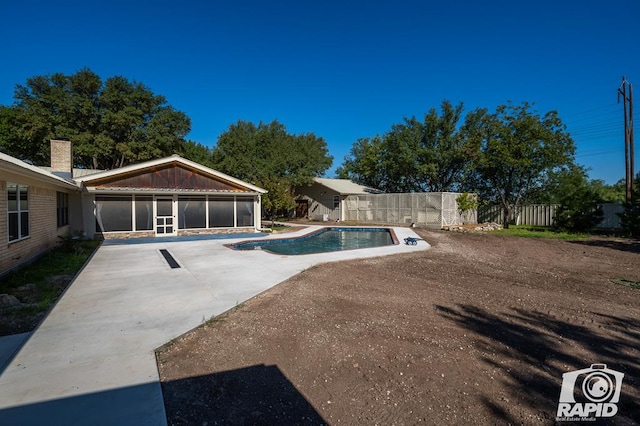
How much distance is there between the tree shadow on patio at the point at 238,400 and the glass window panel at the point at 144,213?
13.9 m

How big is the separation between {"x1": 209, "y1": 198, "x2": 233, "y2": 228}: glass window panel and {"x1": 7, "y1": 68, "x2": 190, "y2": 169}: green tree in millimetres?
18127

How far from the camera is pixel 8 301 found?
17.3ft

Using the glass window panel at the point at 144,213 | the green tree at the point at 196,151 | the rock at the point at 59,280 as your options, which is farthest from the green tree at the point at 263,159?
the rock at the point at 59,280

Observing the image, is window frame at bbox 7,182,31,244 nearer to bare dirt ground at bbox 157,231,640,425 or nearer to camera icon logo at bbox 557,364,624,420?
bare dirt ground at bbox 157,231,640,425

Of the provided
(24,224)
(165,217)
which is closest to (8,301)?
(24,224)

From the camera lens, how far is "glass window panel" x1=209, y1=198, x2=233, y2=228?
1691cm

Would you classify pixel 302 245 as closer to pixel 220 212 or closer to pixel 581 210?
pixel 220 212

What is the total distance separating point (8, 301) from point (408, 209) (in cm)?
Result: 2212

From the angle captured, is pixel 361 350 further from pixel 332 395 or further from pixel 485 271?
pixel 485 271

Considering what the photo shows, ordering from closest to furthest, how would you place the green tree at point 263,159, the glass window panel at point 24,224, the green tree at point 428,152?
the glass window panel at point 24,224 → the green tree at point 428,152 → the green tree at point 263,159

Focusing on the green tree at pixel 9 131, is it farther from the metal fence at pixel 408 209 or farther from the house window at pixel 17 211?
the metal fence at pixel 408 209

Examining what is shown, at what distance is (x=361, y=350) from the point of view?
385 centimetres

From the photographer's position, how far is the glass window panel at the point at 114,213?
47.3 ft

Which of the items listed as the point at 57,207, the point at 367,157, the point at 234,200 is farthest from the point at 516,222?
the point at 57,207
